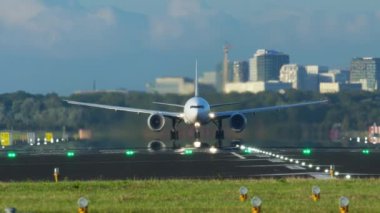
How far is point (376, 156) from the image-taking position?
5328 cm

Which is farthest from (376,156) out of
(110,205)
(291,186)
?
(110,205)

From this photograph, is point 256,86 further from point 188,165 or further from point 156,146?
point 188,165

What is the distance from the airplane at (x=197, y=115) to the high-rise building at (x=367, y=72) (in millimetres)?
24010

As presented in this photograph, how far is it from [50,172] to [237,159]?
11769 millimetres

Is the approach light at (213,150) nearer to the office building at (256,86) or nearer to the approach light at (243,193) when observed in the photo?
the office building at (256,86)

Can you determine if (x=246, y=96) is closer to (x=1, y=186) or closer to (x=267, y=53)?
(x=267, y=53)

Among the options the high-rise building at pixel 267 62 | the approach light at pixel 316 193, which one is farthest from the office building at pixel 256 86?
the approach light at pixel 316 193

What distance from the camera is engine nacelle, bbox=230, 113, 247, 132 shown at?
7531 cm

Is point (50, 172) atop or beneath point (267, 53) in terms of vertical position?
beneath

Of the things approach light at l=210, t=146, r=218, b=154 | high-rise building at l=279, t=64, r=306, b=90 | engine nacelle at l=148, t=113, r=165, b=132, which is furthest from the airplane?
high-rise building at l=279, t=64, r=306, b=90

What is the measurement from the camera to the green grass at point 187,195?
78.0 feet

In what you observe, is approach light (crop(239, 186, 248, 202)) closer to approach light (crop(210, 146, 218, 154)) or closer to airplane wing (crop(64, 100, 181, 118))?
approach light (crop(210, 146, 218, 154))

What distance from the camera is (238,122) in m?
76.3

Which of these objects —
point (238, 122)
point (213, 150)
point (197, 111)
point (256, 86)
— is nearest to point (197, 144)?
point (197, 111)
